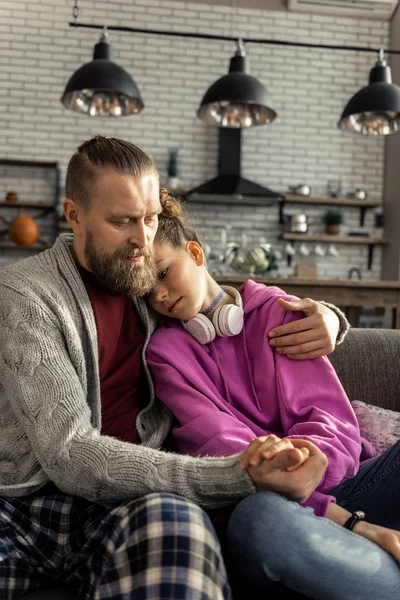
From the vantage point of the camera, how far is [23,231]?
6.72m

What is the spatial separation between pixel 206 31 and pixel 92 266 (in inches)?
243

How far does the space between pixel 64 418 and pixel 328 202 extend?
6145mm

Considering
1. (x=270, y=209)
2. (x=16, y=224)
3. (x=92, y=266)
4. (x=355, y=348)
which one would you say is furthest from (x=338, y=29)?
(x=92, y=266)

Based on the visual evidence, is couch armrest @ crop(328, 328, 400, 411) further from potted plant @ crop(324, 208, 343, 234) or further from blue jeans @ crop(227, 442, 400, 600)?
potted plant @ crop(324, 208, 343, 234)

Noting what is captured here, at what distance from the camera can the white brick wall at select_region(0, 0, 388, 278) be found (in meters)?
7.11

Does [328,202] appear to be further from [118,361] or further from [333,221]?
[118,361]

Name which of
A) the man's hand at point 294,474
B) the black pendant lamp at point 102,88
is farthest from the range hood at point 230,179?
the man's hand at point 294,474

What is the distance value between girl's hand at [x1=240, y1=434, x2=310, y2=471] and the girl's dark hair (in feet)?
2.11

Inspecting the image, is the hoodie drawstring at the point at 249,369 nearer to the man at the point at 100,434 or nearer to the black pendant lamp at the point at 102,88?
the man at the point at 100,434

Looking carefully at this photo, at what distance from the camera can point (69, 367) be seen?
4.98ft

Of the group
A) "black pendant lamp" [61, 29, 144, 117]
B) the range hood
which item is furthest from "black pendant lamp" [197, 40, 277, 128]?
the range hood

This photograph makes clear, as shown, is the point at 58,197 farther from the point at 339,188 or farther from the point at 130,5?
the point at 339,188

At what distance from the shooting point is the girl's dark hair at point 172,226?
5.90 feet

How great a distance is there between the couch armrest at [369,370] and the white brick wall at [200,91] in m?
5.06
